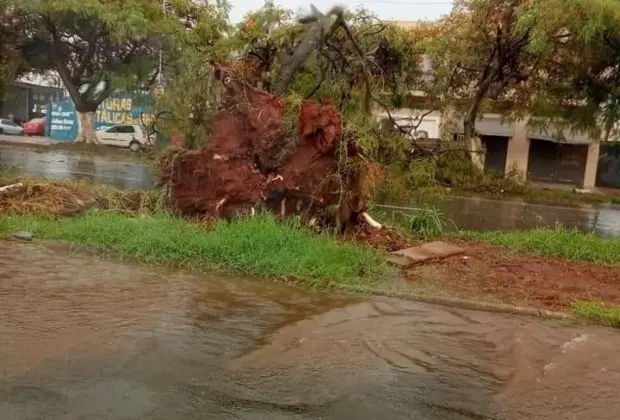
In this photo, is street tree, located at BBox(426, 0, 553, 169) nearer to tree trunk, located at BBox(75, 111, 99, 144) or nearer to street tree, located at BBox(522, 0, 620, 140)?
street tree, located at BBox(522, 0, 620, 140)

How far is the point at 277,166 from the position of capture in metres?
10.5

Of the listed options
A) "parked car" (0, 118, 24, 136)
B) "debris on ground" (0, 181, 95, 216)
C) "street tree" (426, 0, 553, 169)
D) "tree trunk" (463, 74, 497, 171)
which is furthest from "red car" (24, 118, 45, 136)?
"debris on ground" (0, 181, 95, 216)

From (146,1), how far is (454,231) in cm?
2069

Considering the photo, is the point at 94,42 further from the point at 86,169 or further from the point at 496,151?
the point at 496,151

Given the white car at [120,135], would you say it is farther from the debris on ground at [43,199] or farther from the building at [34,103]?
the debris on ground at [43,199]

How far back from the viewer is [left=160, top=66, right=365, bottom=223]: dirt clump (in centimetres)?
1034

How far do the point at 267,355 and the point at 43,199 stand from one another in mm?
6822

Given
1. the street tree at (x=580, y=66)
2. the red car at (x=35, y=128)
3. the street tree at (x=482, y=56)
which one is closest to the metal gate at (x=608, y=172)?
the street tree at (x=580, y=66)

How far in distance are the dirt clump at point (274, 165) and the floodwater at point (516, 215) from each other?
2874 mm

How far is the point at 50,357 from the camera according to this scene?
17.0 feet

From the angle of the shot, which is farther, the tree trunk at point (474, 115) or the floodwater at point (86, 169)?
the tree trunk at point (474, 115)

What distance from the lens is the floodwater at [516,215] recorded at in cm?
1472

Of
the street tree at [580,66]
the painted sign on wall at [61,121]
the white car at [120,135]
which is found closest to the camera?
the street tree at [580,66]

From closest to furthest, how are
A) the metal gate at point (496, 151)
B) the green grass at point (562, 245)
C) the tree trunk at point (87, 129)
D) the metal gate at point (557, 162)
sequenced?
the green grass at point (562, 245), the tree trunk at point (87, 129), the metal gate at point (557, 162), the metal gate at point (496, 151)
